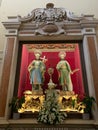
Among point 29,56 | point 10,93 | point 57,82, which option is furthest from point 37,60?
point 10,93

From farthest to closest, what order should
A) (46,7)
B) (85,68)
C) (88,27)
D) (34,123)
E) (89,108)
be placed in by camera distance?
1. (46,7)
2. (88,27)
3. (85,68)
4. (89,108)
5. (34,123)

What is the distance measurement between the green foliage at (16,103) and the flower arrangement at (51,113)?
555mm

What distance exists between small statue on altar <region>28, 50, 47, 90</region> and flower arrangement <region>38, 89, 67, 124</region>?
69 cm

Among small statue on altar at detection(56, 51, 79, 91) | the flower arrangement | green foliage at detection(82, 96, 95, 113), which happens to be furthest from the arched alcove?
the flower arrangement

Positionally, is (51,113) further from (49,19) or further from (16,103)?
(49,19)

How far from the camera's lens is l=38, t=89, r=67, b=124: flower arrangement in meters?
3.88

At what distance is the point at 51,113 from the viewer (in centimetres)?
395

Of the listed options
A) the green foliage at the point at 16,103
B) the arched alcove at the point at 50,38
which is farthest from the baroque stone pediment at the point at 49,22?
the green foliage at the point at 16,103

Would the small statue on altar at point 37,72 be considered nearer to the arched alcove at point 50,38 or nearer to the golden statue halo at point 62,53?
the arched alcove at point 50,38

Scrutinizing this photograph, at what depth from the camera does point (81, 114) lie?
4.34 meters

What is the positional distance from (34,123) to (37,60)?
1.78 m

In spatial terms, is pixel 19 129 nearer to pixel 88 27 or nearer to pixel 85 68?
pixel 85 68

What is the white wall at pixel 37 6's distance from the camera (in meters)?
5.92

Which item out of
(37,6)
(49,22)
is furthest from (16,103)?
(37,6)
